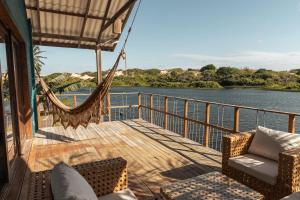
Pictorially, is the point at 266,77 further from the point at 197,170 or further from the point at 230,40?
the point at 197,170

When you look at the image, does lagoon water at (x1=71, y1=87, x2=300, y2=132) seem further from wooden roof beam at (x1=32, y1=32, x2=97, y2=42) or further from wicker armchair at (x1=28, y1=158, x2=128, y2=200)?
wooden roof beam at (x1=32, y1=32, x2=97, y2=42)

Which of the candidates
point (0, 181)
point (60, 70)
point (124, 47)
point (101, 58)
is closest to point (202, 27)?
point (60, 70)

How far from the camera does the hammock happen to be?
3891 millimetres

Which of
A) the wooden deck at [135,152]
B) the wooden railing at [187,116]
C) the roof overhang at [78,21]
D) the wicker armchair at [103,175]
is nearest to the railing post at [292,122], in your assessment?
the wooden railing at [187,116]

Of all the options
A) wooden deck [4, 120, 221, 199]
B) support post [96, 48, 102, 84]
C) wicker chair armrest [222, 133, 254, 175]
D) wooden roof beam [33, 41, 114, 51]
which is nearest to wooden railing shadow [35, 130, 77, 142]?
wooden deck [4, 120, 221, 199]

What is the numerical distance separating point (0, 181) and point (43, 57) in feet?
27.9

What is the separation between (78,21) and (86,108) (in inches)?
89.9

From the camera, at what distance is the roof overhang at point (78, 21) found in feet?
13.9

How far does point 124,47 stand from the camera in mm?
3695

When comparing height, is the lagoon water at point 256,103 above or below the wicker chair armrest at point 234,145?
below

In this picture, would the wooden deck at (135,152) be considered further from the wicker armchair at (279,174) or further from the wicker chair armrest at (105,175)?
the wicker chair armrest at (105,175)

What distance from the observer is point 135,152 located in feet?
11.7

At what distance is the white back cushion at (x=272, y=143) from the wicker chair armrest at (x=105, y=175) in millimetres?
1636

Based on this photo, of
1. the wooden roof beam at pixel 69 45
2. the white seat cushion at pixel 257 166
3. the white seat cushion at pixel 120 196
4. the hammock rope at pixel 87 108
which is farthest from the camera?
the wooden roof beam at pixel 69 45
